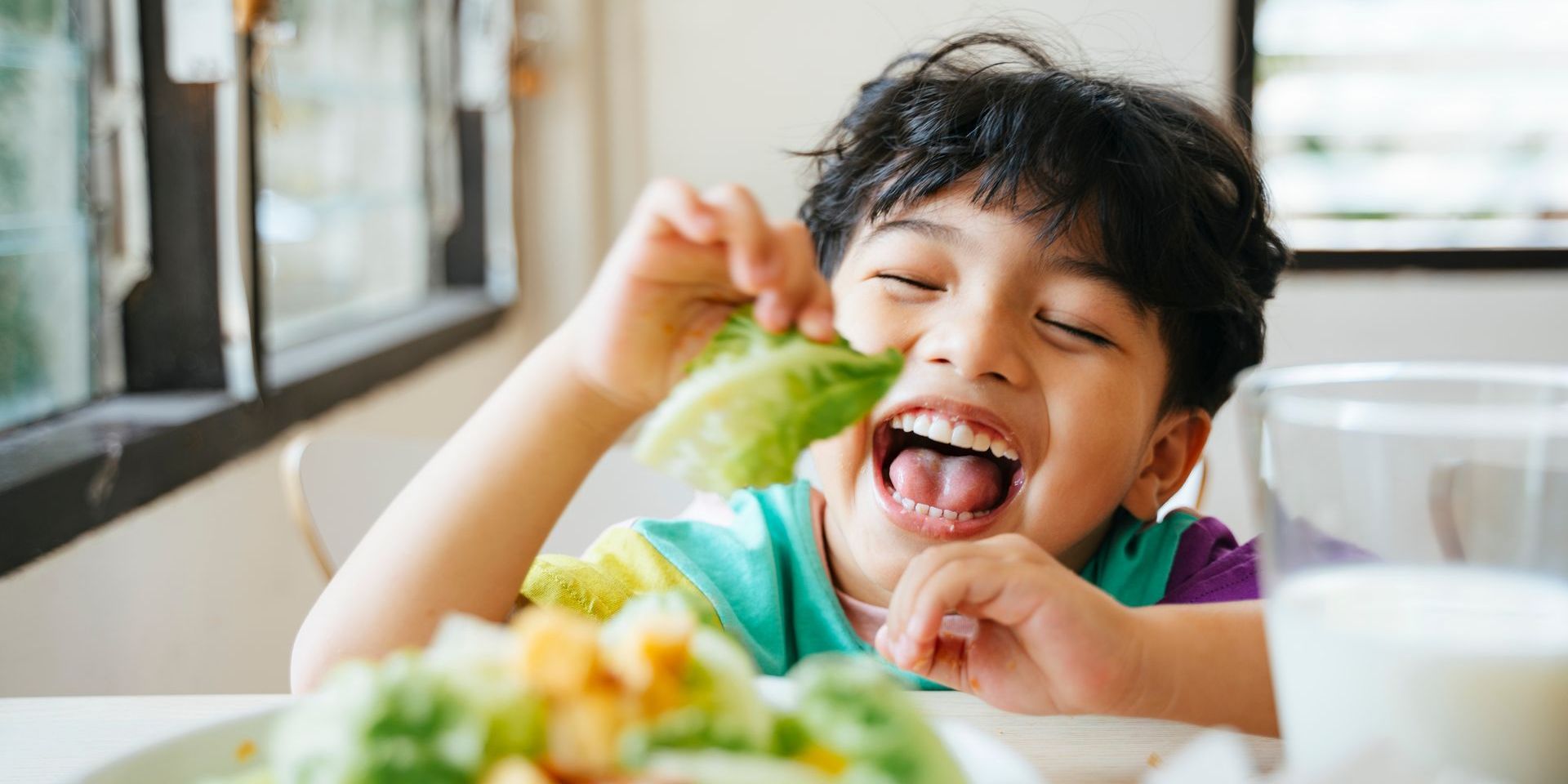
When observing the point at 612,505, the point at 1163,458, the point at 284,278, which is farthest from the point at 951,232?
the point at 284,278

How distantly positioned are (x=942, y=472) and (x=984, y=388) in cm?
12

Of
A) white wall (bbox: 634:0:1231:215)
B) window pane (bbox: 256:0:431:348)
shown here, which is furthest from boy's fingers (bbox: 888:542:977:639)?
white wall (bbox: 634:0:1231:215)

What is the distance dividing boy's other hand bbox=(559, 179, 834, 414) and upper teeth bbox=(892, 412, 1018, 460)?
0.30 meters

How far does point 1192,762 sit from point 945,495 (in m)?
0.57

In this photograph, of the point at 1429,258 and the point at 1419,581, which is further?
the point at 1429,258

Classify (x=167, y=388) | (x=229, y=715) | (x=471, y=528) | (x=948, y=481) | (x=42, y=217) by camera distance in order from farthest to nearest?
(x=167, y=388) < (x=42, y=217) < (x=948, y=481) < (x=471, y=528) < (x=229, y=715)

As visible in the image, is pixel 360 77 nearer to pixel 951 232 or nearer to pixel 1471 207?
pixel 951 232

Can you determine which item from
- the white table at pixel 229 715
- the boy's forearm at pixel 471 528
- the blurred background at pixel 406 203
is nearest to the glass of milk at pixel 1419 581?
the white table at pixel 229 715

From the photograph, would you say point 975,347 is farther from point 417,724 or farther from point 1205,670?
point 417,724

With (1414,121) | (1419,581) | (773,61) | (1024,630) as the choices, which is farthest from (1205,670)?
(1414,121)

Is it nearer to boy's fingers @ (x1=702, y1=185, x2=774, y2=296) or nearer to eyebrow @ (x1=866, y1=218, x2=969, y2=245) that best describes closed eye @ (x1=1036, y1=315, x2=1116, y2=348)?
eyebrow @ (x1=866, y1=218, x2=969, y2=245)

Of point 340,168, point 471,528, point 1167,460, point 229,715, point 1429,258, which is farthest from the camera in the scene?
point 1429,258

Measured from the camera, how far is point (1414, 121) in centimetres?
357

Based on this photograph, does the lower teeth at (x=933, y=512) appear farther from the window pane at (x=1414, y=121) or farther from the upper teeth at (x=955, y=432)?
the window pane at (x=1414, y=121)
